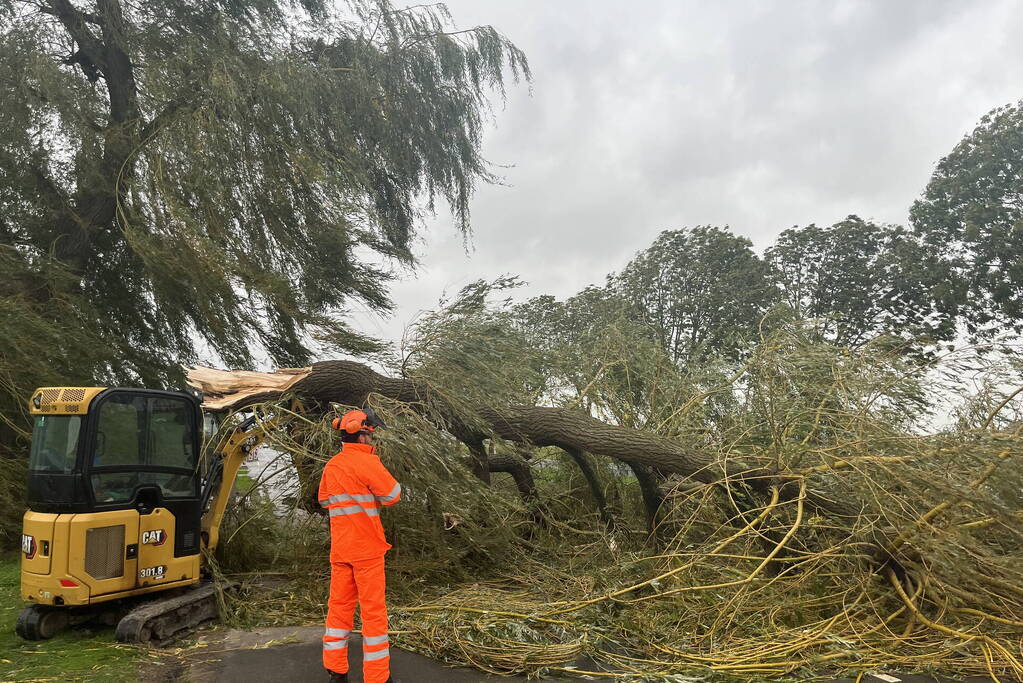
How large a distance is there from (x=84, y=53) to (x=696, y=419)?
29.3 feet

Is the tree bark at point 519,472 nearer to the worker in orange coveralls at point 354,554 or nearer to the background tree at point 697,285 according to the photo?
the worker in orange coveralls at point 354,554

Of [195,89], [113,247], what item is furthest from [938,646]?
[113,247]

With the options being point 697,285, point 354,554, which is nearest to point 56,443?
point 354,554

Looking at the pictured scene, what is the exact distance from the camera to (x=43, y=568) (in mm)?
4594

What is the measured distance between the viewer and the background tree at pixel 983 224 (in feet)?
54.5

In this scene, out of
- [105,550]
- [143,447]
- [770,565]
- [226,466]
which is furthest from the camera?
[226,466]

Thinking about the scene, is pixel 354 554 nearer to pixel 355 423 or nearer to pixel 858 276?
pixel 355 423

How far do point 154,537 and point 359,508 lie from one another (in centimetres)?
204

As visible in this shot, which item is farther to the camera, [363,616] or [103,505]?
[103,505]

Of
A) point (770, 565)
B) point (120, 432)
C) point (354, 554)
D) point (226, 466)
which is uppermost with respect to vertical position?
point (120, 432)

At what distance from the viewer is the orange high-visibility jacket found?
12.6 ft

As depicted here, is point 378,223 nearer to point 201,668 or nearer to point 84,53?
point 84,53

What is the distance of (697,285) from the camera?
1933cm

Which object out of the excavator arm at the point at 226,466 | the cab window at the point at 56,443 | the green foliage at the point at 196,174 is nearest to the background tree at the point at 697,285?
the green foliage at the point at 196,174
